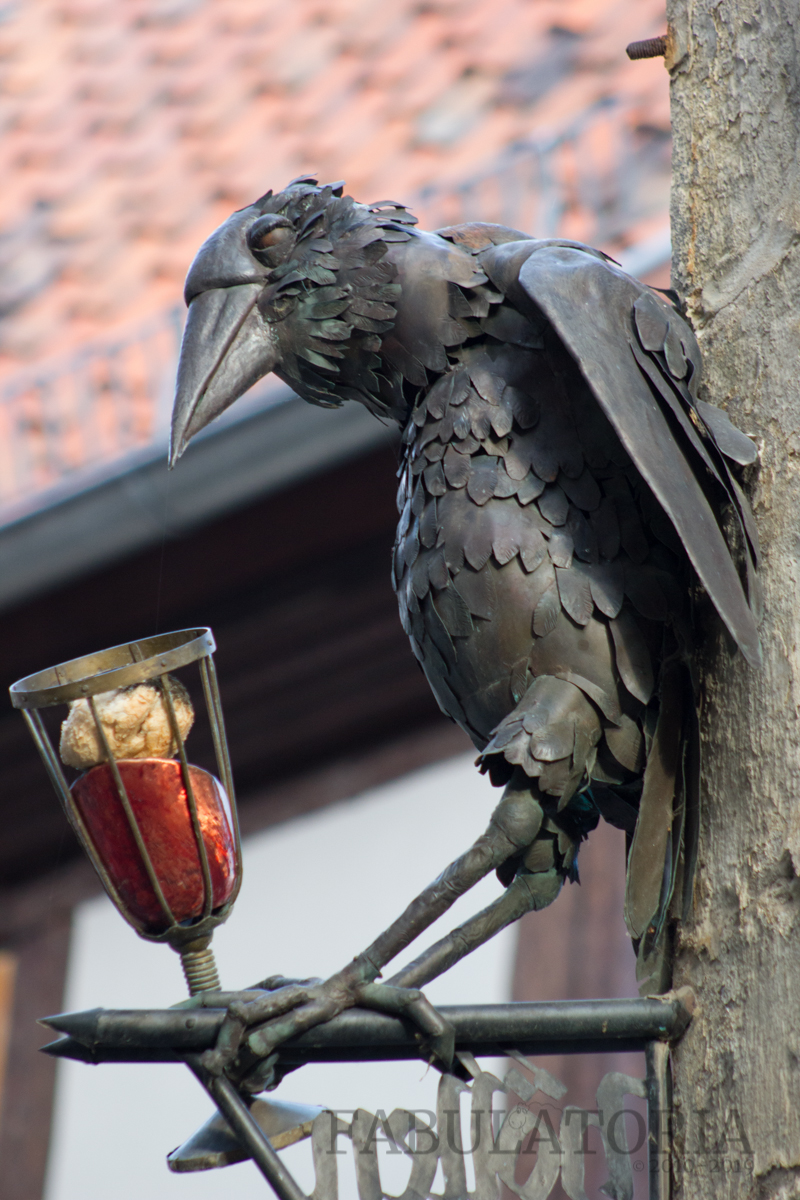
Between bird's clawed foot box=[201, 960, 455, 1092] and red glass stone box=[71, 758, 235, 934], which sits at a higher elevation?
red glass stone box=[71, 758, 235, 934]

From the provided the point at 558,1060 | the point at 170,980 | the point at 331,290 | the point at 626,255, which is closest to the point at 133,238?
the point at 626,255

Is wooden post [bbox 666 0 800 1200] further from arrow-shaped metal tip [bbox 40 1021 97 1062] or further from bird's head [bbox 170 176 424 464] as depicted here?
arrow-shaped metal tip [bbox 40 1021 97 1062]

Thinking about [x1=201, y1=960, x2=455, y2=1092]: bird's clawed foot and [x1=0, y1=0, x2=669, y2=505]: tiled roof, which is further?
[x1=0, y1=0, x2=669, y2=505]: tiled roof

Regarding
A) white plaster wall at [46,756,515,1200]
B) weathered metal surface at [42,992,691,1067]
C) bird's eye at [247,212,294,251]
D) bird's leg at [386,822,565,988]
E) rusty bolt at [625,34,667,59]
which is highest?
rusty bolt at [625,34,667,59]

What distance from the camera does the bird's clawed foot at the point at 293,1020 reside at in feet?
3.31

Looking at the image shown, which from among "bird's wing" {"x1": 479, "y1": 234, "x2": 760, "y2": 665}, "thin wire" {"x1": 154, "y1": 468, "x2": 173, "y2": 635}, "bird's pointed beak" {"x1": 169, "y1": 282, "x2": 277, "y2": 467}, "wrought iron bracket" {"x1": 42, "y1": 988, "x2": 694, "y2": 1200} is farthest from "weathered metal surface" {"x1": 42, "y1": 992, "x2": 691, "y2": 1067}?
"thin wire" {"x1": 154, "y1": 468, "x2": 173, "y2": 635}

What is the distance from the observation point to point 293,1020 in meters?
1.02

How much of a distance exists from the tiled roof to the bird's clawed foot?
169 centimetres

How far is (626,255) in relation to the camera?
250 centimetres

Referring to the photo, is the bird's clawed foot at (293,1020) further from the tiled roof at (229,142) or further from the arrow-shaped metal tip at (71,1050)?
the tiled roof at (229,142)

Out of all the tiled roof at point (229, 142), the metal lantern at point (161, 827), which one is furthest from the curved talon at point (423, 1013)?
the tiled roof at point (229, 142)

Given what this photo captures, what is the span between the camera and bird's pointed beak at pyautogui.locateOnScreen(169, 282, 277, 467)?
3.84 feet

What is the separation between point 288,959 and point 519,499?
1917mm

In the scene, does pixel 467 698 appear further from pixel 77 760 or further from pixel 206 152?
pixel 206 152
